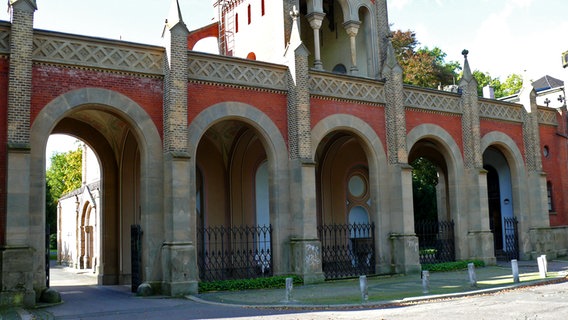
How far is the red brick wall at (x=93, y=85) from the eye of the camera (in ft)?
54.0

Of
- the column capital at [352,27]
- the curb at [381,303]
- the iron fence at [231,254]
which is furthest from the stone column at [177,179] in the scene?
the column capital at [352,27]

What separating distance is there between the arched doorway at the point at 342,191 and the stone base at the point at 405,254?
100 inches

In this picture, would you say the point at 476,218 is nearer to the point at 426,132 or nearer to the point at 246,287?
the point at 426,132

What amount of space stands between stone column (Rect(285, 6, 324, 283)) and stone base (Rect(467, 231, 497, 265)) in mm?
8715

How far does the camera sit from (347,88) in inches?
905

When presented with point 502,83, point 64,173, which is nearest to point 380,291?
point 502,83

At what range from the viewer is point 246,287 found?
18.7 m

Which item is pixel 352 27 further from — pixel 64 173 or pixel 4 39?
pixel 64 173

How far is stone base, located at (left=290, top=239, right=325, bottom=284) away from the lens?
19814 millimetres

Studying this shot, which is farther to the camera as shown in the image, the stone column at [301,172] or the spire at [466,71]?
the spire at [466,71]

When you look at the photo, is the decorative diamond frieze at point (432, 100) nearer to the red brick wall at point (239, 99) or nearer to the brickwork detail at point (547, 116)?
the red brick wall at point (239, 99)

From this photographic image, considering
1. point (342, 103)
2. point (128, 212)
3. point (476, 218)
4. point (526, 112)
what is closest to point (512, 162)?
point (526, 112)

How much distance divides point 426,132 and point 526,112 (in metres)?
7.62

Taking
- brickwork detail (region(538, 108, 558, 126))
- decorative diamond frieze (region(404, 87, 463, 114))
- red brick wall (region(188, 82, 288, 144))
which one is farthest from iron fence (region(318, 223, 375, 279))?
brickwork detail (region(538, 108, 558, 126))
